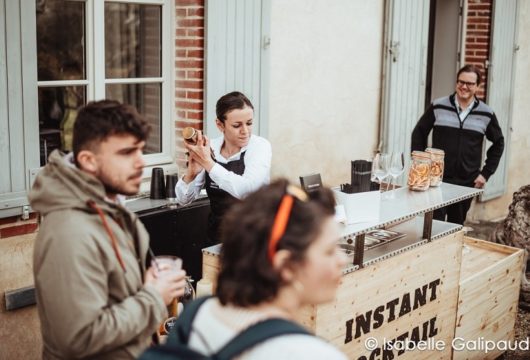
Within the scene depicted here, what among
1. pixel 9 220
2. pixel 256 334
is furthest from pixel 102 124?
pixel 9 220

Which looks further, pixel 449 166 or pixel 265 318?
pixel 449 166

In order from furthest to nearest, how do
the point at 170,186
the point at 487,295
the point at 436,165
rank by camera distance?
the point at 170,186
the point at 487,295
the point at 436,165

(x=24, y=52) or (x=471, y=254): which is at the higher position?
(x=24, y=52)

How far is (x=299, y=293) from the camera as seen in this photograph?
5.65 feet

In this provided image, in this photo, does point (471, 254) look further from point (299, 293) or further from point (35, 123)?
point (299, 293)

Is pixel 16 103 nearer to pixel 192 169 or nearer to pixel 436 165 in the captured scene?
pixel 192 169

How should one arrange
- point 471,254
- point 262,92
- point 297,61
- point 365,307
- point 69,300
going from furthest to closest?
point 297,61 → point 262,92 → point 471,254 → point 365,307 → point 69,300

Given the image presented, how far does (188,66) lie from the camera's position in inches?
213

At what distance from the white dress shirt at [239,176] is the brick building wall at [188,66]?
117cm

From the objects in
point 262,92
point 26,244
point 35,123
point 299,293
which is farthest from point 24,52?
point 299,293

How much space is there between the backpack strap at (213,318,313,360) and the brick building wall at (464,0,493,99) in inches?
296

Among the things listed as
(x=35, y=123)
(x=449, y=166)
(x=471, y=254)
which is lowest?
(x=471, y=254)

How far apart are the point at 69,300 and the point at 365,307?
2036 mm

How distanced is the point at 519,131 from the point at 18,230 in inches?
272
